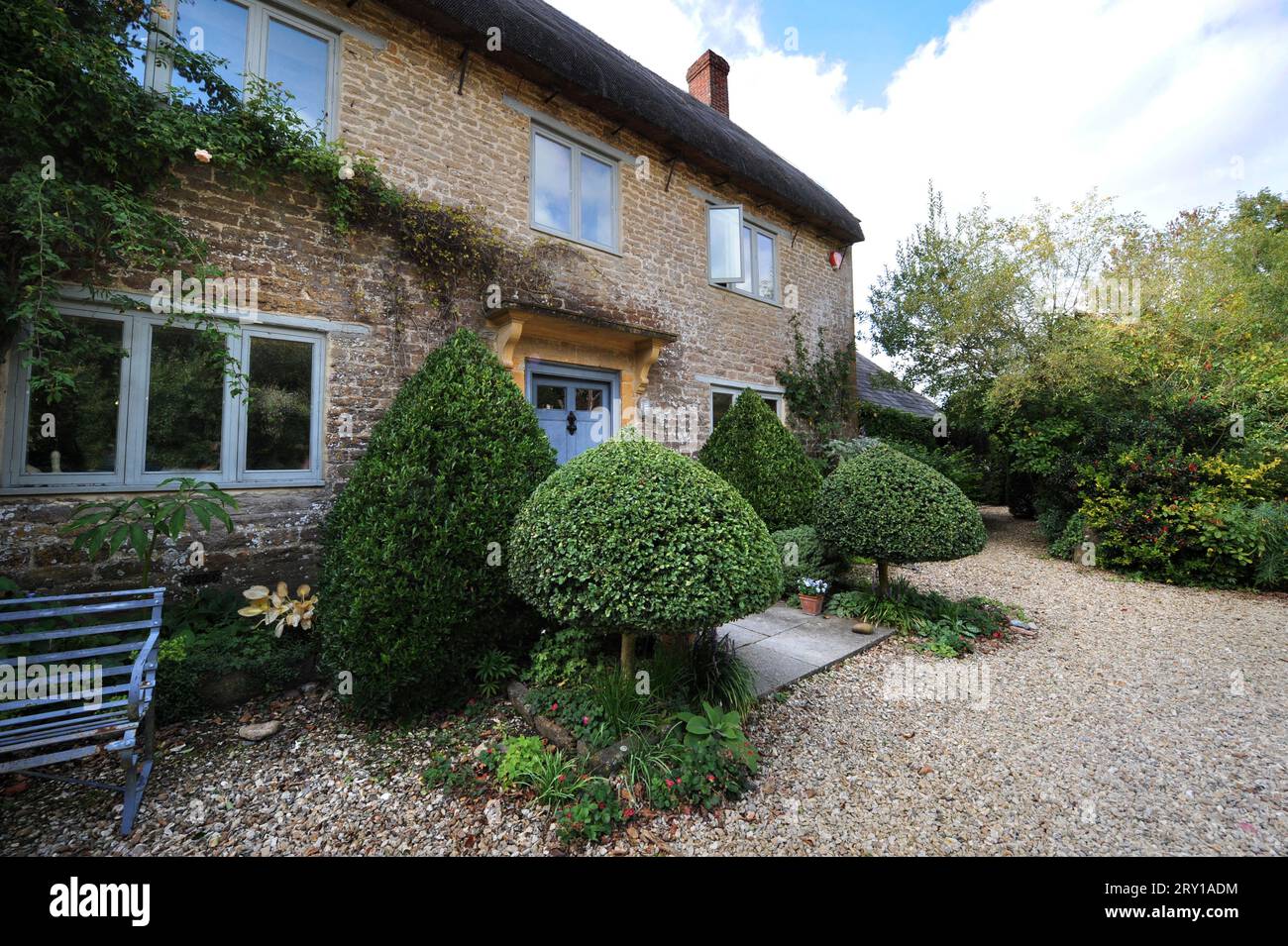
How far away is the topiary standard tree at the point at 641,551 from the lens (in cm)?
266

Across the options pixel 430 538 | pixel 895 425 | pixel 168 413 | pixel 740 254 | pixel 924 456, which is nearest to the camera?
pixel 430 538

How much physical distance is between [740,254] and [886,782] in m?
7.50

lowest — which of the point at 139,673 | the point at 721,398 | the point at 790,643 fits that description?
the point at 790,643

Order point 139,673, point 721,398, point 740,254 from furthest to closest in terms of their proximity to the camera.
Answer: point 721,398, point 740,254, point 139,673

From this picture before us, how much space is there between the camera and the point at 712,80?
10.5 meters

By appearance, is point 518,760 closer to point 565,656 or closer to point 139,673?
point 565,656

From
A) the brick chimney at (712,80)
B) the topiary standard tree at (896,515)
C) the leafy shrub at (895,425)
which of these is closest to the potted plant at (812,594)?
the topiary standard tree at (896,515)

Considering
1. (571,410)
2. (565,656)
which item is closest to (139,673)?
(565,656)

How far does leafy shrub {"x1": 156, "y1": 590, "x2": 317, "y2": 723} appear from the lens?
10.8 ft

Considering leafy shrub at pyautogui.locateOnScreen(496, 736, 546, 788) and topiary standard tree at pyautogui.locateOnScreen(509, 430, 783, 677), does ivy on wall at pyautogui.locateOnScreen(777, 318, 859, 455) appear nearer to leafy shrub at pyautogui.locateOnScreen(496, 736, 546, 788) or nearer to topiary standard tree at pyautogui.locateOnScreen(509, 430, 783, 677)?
topiary standard tree at pyautogui.locateOnScreen(509, 430, 783, 677)

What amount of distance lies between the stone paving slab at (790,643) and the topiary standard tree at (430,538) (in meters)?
1.85

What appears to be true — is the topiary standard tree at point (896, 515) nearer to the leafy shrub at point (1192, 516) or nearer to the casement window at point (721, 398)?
the casement window at point (721, 398)

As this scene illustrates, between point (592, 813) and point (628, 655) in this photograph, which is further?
point (628, 655)
